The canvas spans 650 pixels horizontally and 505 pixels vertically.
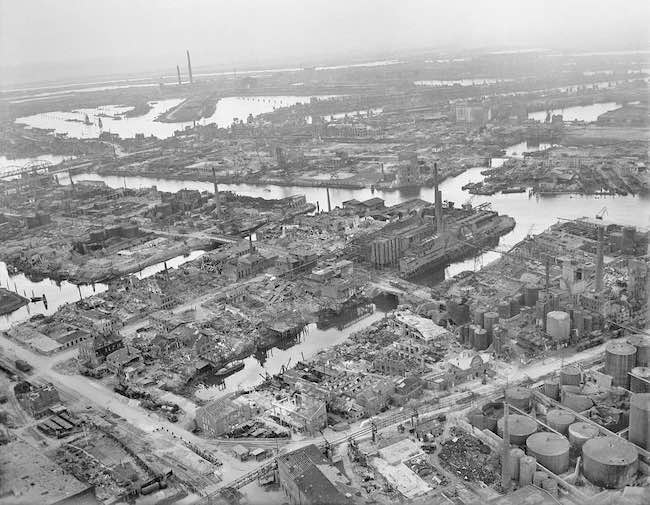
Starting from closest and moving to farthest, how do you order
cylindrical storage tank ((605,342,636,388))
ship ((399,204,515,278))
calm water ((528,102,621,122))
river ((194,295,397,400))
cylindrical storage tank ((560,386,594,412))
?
cylindrical storage tank ((560,386,594,412)) → cylindrical storage tank ((605,342,636,388)) → river ((194,295,397,400)) → ship ((399,204,515,278)) → calm water ((528,102,621,122))

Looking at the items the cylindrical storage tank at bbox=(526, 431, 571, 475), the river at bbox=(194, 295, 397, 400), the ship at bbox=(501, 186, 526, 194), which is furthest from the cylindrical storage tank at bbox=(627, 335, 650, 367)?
the ship at bbox=(501, 186, 526, 194)

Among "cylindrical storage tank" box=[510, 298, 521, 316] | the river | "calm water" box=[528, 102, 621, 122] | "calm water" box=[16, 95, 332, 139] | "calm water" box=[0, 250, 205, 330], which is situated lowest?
the river

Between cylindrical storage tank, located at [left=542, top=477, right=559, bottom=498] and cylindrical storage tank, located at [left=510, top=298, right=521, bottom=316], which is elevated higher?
cylindrical storage tank, located at [left=510, top=298, right=521, bottom=316]

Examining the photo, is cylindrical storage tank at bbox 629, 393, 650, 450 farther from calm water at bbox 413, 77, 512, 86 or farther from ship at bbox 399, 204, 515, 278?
calm water at bbox 413, 77, 512, 86

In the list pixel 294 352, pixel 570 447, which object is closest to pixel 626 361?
pixel 570 447

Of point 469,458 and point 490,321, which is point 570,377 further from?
point 469,458

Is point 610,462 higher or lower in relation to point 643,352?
lower

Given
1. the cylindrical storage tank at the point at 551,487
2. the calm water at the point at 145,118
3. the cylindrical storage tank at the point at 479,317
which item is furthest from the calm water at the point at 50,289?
the calm water at the point at 145,118
